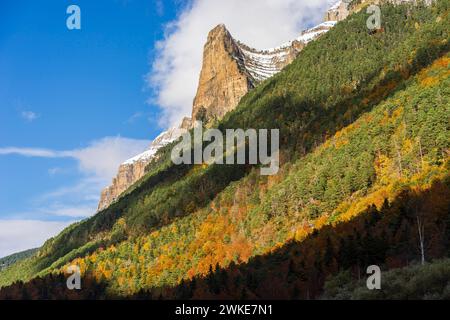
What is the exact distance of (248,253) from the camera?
113 metres

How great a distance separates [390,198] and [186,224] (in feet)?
302

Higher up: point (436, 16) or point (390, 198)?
point (436, 16)

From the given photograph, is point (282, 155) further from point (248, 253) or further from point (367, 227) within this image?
point (367, 227)

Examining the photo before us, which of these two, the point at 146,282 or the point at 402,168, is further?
the point at 146,282

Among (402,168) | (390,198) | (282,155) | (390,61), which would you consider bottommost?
(390,198)

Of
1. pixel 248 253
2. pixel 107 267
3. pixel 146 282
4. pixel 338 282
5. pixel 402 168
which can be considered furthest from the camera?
pixel 107 267

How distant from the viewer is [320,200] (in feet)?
361

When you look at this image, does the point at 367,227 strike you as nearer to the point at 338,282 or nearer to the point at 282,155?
the point at 338,282

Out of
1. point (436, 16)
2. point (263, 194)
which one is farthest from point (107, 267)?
point (436, 16)

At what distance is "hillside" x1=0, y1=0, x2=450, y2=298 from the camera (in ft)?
219

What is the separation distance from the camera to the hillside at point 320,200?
219 ft

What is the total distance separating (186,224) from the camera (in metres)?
161

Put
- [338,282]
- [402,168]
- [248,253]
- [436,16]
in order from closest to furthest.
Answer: [338,282] < [402,168] < [248,253] < [436,16]

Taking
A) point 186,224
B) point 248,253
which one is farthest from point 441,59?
point 186,224
